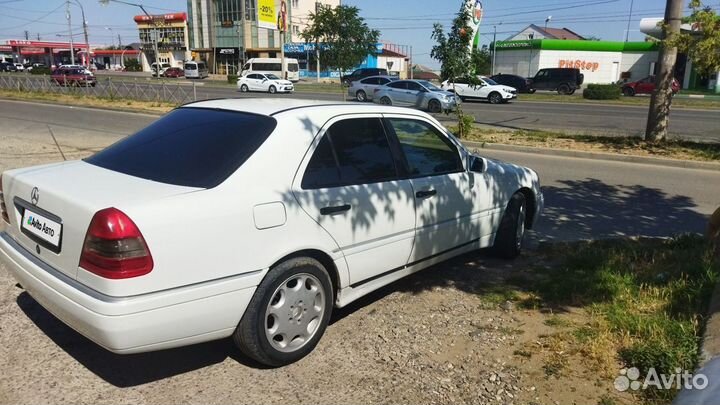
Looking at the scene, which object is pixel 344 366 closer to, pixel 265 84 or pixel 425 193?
pixel 425 193

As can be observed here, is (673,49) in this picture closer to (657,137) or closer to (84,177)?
(657,137)

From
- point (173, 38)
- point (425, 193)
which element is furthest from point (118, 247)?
point (173, 38)

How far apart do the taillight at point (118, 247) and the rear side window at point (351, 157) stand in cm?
103

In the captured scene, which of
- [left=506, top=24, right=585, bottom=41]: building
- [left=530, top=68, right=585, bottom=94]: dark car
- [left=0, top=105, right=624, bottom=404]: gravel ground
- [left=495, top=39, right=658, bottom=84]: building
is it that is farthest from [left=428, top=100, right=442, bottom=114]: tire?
[left=506, top=24, right=585, bottom=41]: building

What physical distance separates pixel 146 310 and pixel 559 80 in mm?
43893

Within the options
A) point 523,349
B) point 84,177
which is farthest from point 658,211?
point 84,177

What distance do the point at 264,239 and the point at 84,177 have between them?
3.92 ft

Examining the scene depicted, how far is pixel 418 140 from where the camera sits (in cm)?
449

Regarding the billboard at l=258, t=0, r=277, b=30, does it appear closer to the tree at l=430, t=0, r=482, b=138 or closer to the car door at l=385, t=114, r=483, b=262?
the tree at l=430, t=0, r=482, b=138

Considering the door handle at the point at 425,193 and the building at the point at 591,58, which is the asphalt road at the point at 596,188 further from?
the building at the point at 591,58

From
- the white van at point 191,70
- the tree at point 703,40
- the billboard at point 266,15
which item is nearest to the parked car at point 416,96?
the tree at point 703,40

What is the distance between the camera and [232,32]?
271ft

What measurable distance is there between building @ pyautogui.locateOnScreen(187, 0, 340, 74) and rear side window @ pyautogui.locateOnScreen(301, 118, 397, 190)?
260 ft

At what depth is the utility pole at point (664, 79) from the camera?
1122 centimetres
